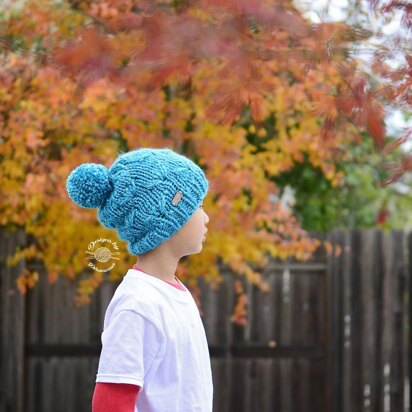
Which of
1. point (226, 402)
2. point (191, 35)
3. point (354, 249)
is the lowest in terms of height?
point (226, 402)

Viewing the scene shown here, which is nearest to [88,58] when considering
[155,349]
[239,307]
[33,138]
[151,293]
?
[151,293]

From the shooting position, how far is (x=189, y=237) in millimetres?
2510

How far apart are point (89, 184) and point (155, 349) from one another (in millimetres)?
474

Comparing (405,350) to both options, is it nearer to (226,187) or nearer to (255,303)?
(255,303)

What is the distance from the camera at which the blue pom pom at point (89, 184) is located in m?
2.41

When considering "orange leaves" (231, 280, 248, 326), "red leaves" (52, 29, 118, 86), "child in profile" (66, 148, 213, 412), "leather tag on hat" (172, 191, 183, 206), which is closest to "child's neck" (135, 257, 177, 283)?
"child in profile" (66, 148, 213, 412)

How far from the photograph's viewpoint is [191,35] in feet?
9.20

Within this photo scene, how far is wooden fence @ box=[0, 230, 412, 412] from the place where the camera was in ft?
23.8

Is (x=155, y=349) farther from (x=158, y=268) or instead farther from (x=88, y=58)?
(x=88, y=58)

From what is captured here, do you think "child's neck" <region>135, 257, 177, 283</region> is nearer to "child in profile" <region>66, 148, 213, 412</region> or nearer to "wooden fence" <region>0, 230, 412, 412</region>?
"child in profile" <region>66, 148, 213, 412</region>

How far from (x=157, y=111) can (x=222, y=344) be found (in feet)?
7.46

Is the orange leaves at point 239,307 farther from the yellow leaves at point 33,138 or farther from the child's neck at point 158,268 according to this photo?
the child's neck at point 158,268

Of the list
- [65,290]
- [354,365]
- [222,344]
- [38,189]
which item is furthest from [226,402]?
[38,189]

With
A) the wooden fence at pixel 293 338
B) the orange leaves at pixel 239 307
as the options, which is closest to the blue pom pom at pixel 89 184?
the orange leaves at pixel 239 307
